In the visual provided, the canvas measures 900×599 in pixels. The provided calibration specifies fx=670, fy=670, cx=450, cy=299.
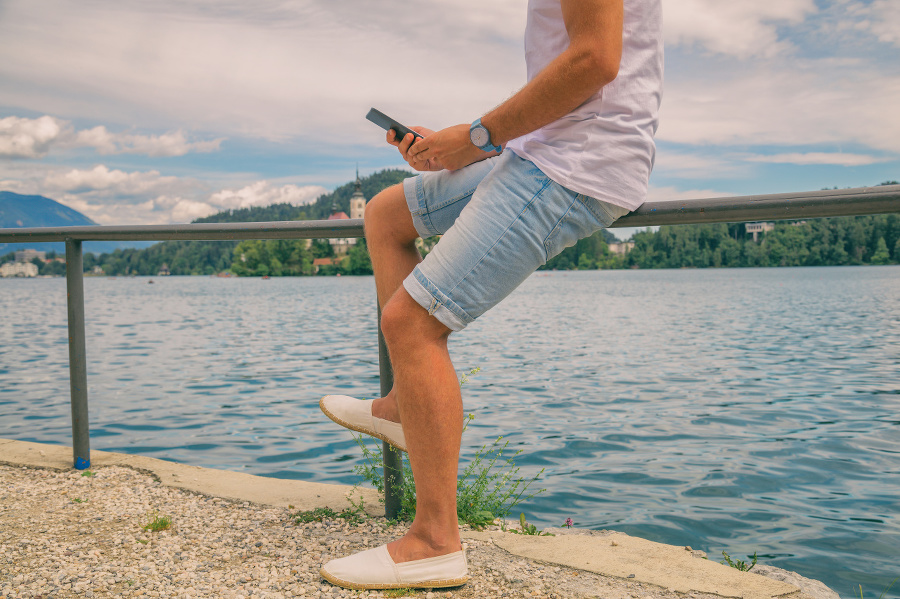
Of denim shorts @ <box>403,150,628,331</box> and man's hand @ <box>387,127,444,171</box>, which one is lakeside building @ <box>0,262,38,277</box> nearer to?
man's hand @ <box>387,127,444,171</box>

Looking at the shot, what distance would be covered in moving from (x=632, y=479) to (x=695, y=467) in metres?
0.89

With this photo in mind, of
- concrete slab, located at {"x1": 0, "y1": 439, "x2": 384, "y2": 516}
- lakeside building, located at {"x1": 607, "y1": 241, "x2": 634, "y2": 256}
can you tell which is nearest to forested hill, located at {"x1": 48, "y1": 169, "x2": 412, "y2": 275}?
lakeside building, located at {"x1": 607, "y1": 241, "x2": 634, "y2": 256}

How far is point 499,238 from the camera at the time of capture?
1666 millimetres

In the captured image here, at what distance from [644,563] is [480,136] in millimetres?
1457

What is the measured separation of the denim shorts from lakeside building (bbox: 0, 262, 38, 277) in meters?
153

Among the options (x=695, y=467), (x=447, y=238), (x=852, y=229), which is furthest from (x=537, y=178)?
(x=852, y=229)

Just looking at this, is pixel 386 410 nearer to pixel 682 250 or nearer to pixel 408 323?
pixel 408 323

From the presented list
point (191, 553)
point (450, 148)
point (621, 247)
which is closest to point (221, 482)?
point (191, 553)

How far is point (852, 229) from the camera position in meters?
100

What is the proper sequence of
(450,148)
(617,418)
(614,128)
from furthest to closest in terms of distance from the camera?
(617,418) < (450,148) < (614,128)

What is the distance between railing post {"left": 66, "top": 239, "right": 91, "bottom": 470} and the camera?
10.6 ft

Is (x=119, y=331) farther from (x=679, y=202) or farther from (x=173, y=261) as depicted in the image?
(x=173, y=261)

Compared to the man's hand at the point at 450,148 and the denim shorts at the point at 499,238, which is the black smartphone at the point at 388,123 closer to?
the man's hand at the point at 450,148

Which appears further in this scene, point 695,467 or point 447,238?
point 695,467
